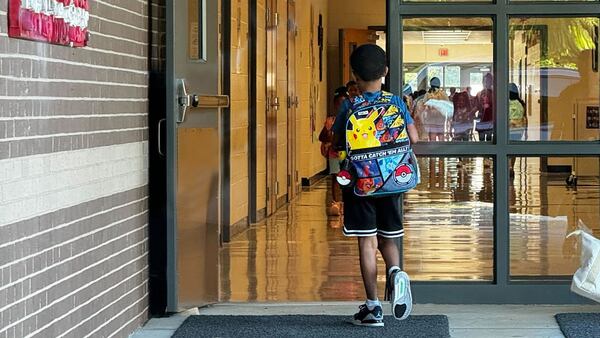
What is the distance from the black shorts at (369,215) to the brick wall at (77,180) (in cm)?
105

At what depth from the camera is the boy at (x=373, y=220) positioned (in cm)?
533

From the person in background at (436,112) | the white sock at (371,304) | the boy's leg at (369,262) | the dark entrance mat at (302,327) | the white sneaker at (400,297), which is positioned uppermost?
the person in background at (436,112)

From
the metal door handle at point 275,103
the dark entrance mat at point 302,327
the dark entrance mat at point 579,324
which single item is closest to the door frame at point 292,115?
the metal door handle at point 275,103

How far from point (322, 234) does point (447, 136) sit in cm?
436

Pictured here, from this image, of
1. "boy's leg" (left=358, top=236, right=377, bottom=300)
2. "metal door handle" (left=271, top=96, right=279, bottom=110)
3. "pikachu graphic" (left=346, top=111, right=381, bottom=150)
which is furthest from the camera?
"metal door handle" (left=271, top=96, right=279, bottom=110)

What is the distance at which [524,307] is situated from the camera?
611cm

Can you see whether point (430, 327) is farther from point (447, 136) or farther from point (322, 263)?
point (322, 263)

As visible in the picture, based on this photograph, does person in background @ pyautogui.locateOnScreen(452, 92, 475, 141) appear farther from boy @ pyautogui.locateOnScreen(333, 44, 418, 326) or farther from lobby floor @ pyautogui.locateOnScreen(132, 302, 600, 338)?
lobby floor @ pyautogui.locateOnScreen(132, 302, 600, 338)

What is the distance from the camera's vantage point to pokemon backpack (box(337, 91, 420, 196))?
527 cm

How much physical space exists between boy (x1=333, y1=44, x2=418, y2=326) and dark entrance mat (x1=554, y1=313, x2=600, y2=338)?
822 mm

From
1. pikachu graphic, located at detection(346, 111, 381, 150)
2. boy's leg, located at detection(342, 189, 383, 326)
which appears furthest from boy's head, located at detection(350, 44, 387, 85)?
boy's leg, located at detection(342, 189, 383, 326)

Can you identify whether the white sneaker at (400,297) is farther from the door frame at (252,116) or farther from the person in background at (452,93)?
the door frame at (252,116)

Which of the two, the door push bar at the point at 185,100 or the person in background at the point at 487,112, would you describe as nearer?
the door push bar at the point at 185,100

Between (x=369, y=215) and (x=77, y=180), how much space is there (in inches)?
63.6
